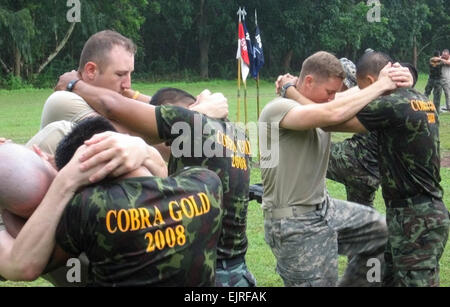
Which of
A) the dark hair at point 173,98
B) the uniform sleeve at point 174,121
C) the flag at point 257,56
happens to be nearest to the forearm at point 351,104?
the dark hair at point 173,98

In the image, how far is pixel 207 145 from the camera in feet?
11.0

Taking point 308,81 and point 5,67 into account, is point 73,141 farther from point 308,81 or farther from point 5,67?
point 5,67

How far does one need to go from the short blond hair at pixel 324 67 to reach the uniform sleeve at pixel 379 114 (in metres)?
0.47

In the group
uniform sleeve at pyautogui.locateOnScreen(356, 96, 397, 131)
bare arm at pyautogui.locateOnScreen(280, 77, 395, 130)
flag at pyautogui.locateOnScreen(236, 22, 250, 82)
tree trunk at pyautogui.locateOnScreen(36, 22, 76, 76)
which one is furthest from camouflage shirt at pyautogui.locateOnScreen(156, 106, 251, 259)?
tree trunk at pyautogui.locateOnScreen(36, 22, 76, 76)

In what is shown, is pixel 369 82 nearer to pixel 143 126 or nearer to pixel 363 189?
pixel 363 189

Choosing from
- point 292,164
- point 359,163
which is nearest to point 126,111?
point 292,164

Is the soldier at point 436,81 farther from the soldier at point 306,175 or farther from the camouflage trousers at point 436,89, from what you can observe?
the soldier at point 306,175

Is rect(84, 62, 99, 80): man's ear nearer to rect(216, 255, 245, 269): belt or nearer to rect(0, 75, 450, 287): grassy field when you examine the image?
rect(216, 255, 245, 269): belt

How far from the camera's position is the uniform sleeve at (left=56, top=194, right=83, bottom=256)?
2295mm

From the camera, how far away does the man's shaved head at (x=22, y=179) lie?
228 centimetres

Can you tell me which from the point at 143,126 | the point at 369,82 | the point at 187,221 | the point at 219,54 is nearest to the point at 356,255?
the point at 369,82

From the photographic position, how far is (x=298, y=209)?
14.8 feet

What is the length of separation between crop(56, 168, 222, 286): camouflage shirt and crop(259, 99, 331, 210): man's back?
2.07 m

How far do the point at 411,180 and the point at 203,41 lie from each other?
43175 millimetres
